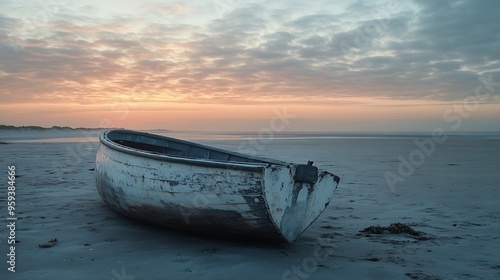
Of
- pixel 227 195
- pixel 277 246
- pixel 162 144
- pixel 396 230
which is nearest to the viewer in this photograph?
pixel 227 195

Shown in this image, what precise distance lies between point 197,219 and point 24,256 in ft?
6.44

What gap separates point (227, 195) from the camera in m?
4.55

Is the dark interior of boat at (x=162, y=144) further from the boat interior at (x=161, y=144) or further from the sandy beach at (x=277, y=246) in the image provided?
the sandy beach at (x=277, y=246)

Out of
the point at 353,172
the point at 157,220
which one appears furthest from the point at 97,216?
the point at 353,172

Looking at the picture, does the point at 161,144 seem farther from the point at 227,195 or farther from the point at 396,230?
the point at 396,230

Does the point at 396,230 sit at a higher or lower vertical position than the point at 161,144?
lower

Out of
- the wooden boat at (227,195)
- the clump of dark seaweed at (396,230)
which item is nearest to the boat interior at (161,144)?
the wooden boat at (227,195)

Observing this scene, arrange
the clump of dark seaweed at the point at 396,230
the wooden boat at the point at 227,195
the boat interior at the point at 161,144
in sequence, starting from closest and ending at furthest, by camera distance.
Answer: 1. the wooden boat at the point at 227,195
2. the clump of dark seaweed at the point at 396,230
3. the boat interior at the point at 161,144

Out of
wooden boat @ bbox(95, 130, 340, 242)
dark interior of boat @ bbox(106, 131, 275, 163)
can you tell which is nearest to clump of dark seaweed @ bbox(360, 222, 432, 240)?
wooden boat @ bbox(95, 130, 340, 242)

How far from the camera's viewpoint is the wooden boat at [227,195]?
4.45m

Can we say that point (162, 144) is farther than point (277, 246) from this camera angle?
Yes

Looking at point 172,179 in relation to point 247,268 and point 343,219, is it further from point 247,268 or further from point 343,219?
point 343,219

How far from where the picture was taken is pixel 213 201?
15.3 feet

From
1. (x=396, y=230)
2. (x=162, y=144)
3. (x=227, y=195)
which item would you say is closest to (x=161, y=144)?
(x=162, y=144)
